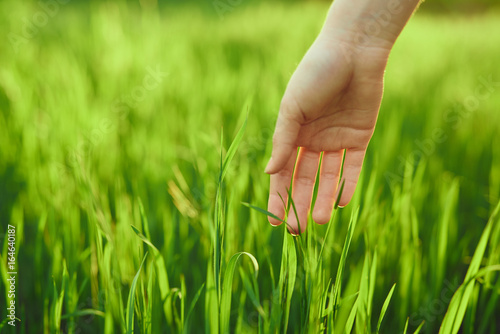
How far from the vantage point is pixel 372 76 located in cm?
82

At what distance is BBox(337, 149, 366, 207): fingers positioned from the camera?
0.78m

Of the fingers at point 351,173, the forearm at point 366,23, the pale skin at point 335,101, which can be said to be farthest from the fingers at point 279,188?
the forearm at point 366,23

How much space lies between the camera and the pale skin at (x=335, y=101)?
754 mm

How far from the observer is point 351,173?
81cm

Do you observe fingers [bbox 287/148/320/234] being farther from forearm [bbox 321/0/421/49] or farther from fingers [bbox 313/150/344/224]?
forearm [bbox 321/0/421/49]

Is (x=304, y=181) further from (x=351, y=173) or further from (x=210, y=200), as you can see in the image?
(x=210, y=200)

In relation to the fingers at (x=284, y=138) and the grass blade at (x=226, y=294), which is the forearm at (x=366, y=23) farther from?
the grass blade at (x=226, y=294)

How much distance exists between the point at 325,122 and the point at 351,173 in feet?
0.41

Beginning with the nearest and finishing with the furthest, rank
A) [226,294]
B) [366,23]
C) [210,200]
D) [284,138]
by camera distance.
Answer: [226,294] < [284,138] < [366,23] < [210,200]

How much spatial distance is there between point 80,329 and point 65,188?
42 centimetres

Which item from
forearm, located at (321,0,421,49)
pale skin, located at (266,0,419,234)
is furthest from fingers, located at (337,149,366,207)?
forearm, located at (321,0,421,49)

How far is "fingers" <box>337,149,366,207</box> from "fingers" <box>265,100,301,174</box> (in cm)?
14

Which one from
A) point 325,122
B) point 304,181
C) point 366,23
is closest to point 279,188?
point 304,181

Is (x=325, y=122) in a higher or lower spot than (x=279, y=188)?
higher
